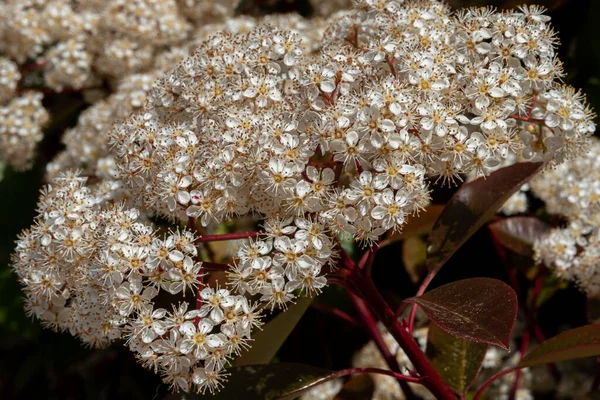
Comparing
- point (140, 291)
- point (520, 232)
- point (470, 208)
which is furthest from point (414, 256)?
point (140, 291)

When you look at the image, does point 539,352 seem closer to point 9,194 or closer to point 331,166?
point 331,166

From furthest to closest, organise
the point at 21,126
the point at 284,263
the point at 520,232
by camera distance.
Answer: the point at 21,126 → the point at 520,232 → the point at 284,263

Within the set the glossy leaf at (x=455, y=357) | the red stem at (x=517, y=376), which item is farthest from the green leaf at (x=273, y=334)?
the red stem at (x=517, y=376)

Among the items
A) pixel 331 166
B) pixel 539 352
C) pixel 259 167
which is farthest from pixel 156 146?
pixel 539 352

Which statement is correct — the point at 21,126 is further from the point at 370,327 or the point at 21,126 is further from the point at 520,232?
the point at 520,232

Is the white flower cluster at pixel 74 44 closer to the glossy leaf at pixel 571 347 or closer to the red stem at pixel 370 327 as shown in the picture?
the red stem at pixel 370 327

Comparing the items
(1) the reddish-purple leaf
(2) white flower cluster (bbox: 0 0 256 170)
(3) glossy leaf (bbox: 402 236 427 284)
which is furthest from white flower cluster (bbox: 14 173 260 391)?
(2) white flower cluster (bbox: 0 0 256 170)
